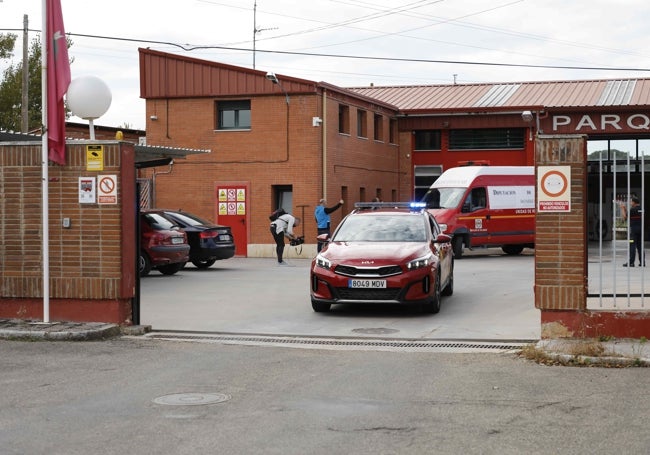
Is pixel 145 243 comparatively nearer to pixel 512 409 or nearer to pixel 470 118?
pixel 512 409

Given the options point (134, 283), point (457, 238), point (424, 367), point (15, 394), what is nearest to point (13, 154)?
point (134, 283)

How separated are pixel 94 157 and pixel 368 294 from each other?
14.2 ft

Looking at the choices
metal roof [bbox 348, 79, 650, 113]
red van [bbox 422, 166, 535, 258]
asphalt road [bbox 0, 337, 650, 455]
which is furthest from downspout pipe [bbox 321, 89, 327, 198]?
asphalt road [bbox 0, 337, 650, 455]

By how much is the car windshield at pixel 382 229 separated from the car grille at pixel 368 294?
4.75 feet

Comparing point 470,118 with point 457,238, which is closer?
point 457,238

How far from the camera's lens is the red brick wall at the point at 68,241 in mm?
12641

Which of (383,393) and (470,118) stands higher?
(470,118)

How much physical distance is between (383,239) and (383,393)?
7.26 metres

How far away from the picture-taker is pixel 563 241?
11336mm

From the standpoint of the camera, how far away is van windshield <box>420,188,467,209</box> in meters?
30.8

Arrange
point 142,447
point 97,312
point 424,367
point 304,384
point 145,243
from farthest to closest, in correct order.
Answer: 1. point 145,243
2. point 97,312
3. point 424,367
4. point 304,384
5. point 142,447

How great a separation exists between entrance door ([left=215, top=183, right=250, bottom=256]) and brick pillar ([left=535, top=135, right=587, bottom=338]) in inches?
871

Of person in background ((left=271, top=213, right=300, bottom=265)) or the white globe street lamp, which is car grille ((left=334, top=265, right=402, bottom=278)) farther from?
person in background ((left=271, top=213, right=300, bottom=265))

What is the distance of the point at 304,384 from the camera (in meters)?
8.96
